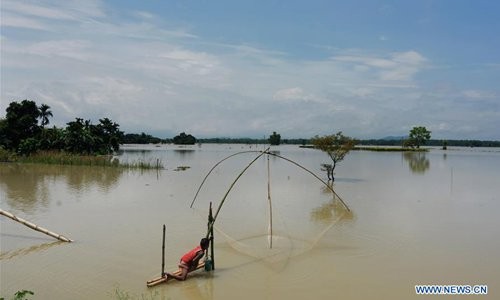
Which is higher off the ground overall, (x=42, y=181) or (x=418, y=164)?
(x=418, y=164)

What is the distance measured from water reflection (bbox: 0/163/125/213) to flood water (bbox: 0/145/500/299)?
13cm

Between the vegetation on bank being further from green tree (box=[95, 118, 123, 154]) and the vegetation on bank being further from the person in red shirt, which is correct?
the person in red shirt

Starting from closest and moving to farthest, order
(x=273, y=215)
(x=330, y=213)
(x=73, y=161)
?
(x=273, y=215), (x=330, y=213), (x=73, y=161)

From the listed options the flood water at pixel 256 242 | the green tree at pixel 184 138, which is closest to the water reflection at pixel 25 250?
the flood water at pixel 256 242

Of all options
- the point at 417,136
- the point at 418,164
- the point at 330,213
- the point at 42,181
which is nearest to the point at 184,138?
the point at 417,136

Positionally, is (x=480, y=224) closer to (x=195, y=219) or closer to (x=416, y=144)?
(x=195, y=219)

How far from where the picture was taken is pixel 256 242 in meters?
10.1

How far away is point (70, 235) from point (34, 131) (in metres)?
28.5

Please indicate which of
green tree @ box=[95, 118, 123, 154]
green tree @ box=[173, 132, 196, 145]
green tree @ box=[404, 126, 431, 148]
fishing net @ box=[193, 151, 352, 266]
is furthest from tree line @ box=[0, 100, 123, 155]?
green tree @ box=[173, 132, 196, 145]

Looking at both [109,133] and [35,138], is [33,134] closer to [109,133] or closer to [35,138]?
[35,138]

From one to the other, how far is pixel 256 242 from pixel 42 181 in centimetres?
1494

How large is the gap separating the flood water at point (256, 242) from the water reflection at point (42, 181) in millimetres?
133

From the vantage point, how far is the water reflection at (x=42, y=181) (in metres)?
15.4

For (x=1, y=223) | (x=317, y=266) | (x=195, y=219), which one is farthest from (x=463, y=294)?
(x=1, y=223)
